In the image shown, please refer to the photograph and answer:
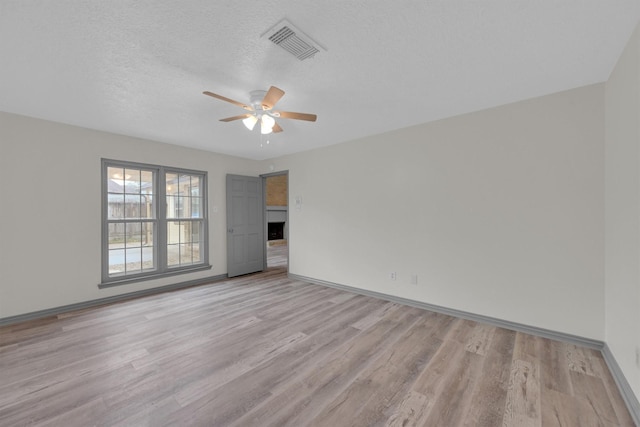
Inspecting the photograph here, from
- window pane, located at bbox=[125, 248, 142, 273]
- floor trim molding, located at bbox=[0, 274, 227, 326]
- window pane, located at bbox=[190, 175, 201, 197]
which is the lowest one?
floor trim molding, located at bbox=[0, 274, 227, 326]

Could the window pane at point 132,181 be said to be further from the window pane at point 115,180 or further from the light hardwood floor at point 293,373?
the light hardwood floor at point 293,373

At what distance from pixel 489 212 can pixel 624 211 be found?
1098mm

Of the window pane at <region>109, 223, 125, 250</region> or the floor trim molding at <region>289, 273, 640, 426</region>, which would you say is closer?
the floor trim molding at <region>289, 273, 640, 426</region>

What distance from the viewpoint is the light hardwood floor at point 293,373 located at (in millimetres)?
1684

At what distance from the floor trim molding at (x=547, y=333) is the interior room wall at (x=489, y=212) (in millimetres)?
61

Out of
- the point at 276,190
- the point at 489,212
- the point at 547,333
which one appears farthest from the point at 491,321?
the point at 276,190

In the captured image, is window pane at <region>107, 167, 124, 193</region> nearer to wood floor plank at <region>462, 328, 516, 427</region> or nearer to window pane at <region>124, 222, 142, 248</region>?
window pane at <region>124, 222, 142, 248</region>

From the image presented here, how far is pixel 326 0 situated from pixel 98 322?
3955 mm

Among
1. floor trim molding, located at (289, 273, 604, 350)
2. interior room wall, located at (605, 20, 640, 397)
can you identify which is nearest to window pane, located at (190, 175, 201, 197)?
floor trim molding, located at (289, 273, 604, 350)

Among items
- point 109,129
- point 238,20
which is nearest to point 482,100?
point 238,20

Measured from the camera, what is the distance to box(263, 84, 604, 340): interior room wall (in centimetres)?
251

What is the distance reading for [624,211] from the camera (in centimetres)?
194

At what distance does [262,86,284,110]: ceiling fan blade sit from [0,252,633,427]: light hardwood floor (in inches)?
88.7

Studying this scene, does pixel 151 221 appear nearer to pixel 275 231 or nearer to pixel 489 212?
pixel 489 212
